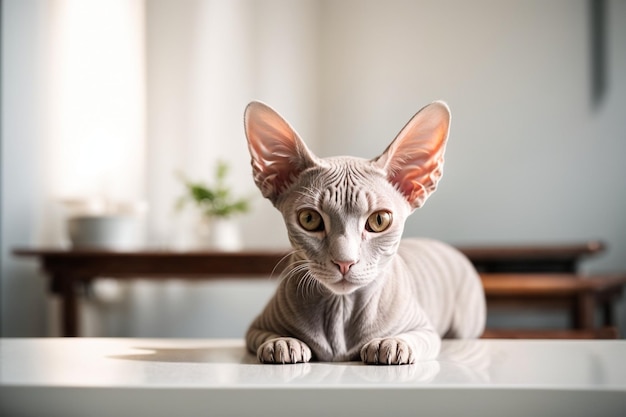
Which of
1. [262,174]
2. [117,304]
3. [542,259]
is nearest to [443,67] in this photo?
[542,259]

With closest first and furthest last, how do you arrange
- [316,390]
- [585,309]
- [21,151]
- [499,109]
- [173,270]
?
1. [316,390]
2. [585,309]
3. [173,270]
4. [21,151]
5. [499,109]

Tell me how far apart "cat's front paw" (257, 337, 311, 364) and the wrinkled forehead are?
0.17 m

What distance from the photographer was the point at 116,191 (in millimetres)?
2791

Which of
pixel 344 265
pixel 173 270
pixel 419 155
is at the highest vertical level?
pixel 419 155

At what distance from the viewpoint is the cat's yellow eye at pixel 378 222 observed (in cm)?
76

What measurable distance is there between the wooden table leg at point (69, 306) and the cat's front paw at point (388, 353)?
1934 millimetres

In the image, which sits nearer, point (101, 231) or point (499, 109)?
point (101, 231)

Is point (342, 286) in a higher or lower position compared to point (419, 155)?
lower

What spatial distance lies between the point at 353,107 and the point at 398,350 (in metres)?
2.63

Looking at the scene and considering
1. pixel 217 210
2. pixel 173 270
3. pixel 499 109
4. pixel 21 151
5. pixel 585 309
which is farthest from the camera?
pixel 499 109

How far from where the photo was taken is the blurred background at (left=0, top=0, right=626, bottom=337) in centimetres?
288

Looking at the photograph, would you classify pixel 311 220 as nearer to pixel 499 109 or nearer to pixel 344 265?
pixel 344 265

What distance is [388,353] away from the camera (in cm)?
73

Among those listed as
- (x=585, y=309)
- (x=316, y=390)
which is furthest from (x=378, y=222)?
(x=585, y=309)
